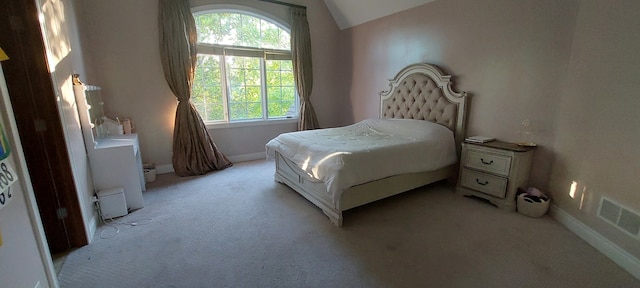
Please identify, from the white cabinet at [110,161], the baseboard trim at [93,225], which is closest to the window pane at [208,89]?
the white cabinet at [110,161]

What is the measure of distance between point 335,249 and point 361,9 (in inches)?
149

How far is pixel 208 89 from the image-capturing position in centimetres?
401

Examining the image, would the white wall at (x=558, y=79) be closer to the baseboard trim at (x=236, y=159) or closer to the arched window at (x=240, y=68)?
the arched window at (x=240, y=68)

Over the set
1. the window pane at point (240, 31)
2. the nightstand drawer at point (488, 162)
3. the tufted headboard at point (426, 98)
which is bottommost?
the nightstand drawer at point (488, 162)

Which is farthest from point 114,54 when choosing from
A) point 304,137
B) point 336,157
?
point 336,157

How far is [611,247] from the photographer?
1.90 metres

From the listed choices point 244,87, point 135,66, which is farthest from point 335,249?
point 135,66

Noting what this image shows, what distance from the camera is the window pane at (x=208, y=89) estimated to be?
3.90 meters

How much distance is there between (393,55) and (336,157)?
8.02 feet

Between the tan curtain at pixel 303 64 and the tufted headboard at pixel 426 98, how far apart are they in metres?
1.44

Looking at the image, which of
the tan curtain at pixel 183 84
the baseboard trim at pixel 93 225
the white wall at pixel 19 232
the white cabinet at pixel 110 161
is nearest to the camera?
the white wall at pixel 19 232

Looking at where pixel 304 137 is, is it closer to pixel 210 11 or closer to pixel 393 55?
pixel 393 55

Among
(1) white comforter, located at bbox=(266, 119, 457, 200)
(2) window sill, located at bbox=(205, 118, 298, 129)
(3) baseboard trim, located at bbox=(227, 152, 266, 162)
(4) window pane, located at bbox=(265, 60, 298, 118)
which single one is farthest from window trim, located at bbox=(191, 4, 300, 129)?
(1) white comforter, located at bbox=(266, 119, 457, 200)

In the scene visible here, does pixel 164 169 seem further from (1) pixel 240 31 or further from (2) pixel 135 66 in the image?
(1) pixel 240 31
